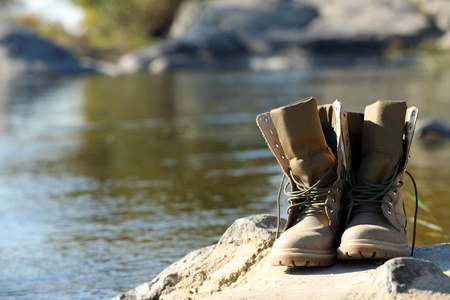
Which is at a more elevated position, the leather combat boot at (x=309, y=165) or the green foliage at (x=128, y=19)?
the green foliage at (x=128, y=19)

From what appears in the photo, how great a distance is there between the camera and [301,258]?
2.44m

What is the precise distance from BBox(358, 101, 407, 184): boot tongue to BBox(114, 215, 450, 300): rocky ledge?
333mm

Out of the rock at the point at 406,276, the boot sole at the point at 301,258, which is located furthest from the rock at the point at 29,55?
the rock at the point at 406,276

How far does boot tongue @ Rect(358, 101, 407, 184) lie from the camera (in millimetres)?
2639

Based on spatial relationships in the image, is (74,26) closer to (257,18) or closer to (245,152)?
(257,18)

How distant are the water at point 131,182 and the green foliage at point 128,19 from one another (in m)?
24.0

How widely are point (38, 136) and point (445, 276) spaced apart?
758cm

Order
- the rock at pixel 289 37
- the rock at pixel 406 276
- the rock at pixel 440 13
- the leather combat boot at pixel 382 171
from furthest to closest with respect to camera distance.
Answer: the rock at pixel 440 13, the rock at pixel 289 37, the leather combat boot at pixel 382 171, the rock at pixel 406 276

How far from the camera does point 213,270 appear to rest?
2.75 metres

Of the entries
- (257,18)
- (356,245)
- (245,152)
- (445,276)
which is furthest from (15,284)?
(257,18)

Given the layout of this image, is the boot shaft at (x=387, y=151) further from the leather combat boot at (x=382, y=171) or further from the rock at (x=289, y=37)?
the rock at (x=289, y=37)

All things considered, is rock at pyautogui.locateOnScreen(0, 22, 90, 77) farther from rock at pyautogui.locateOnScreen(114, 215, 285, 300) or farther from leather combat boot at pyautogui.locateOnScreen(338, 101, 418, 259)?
leather combat boot at pyautogui.locateOnScreen(338, 101, 418, 259)

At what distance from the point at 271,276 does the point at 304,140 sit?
1.67 feet

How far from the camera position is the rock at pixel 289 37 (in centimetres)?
2494
